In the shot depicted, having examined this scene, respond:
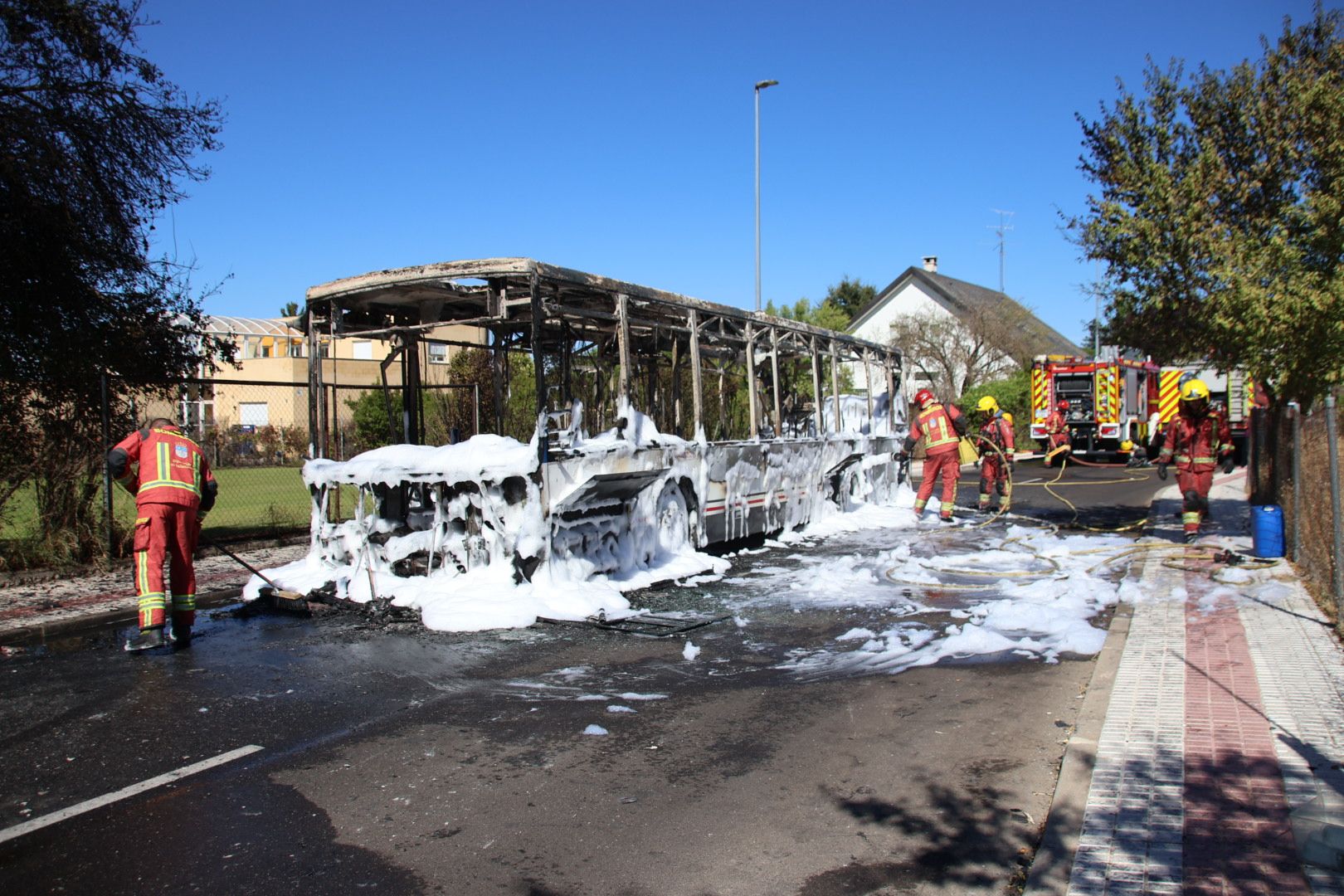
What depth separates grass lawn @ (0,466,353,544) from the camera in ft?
31.9

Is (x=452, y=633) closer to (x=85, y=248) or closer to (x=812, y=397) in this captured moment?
(x=85, y=248)

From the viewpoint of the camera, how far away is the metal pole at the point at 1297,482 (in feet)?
26.6

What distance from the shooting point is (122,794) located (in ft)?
13.3

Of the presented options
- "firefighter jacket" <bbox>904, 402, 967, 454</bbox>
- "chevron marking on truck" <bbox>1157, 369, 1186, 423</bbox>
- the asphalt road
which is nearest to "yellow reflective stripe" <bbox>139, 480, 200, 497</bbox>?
the asphalt road

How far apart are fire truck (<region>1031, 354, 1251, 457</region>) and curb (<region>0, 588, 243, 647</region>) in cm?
2252

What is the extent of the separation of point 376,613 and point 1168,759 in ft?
18.3

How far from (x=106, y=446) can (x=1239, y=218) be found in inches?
452

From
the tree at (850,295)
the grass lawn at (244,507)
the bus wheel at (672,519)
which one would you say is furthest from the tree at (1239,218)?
the tree at (850,295)

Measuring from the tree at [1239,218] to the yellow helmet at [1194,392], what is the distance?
39 centimetres

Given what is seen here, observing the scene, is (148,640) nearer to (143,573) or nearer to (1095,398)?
(143,573)

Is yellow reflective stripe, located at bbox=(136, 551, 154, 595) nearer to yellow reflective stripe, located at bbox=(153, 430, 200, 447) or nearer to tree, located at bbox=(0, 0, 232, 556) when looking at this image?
yellow reflective stripe, located at bbox=(153, 430, 200, 447)

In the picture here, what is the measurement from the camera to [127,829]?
370 cm

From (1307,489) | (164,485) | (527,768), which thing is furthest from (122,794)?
(1307,489)

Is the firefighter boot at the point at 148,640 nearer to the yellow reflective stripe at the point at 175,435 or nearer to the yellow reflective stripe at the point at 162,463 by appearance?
the yellow reflective stripe at the point at 162,463
